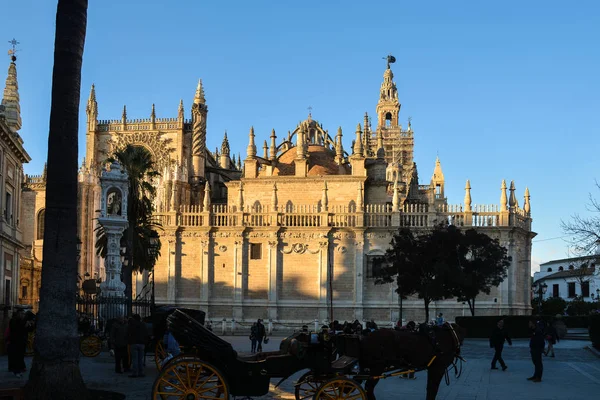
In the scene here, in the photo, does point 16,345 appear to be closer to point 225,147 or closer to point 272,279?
point 272,279

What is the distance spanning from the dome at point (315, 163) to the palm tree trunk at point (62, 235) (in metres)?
35.7

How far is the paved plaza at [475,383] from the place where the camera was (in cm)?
1259

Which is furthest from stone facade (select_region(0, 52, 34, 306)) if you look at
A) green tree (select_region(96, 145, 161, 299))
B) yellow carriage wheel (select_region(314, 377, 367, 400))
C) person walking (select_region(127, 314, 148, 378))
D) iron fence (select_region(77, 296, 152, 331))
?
yellow carriage wheel (select_region(314, 377, 367, 400))

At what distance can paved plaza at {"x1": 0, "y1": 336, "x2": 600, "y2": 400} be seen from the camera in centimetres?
1259

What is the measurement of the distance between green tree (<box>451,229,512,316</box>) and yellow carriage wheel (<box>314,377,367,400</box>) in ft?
77.8

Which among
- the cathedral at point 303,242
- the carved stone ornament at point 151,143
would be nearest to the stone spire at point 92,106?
the carved stone ornament at point 151,143

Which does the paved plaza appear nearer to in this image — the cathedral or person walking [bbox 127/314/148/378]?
person walking [bbox 127/314/148/378]

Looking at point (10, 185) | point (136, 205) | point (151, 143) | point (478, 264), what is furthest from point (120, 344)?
point (151, 143)

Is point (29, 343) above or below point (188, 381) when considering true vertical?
below

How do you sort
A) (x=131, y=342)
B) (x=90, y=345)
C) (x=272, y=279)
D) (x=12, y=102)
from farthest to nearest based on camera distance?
(x=272, y=279) < (x=12, y=102) < (x=90, y=345) < (x=131, y=342)

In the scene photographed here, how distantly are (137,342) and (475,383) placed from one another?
694 centimetres

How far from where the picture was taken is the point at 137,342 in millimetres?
14148

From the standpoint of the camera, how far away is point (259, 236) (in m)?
42.8

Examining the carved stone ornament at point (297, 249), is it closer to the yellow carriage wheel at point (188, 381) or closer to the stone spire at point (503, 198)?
the stone spire at point (503, 198)
